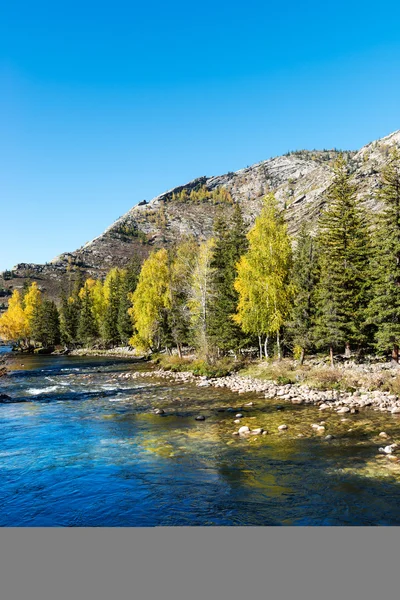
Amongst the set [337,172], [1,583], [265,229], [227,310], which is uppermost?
[337,172]

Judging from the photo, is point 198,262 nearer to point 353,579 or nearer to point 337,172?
point 337,172

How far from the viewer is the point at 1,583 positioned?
682 centimetres

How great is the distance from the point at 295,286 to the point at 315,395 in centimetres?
1167

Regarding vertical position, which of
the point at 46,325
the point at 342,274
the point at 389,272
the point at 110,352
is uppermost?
the point at 342,274

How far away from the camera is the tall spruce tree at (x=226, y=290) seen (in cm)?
3978

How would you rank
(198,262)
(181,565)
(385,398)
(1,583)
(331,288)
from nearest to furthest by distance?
(1,583)
(181,565)
(385,398)
(331,288)
(198,262)

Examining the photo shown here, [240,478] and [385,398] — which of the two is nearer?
[240,478]

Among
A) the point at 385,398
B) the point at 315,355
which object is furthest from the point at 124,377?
the point at 385,398

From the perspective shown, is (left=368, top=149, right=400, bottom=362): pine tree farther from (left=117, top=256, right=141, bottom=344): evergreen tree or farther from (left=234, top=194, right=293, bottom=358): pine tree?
(left=117, top=256, right=141, bottom=344): evergreen tree

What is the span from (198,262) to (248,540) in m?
35.1

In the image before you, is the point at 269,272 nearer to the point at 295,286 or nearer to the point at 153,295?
the point at 295,286

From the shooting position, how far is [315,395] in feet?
81.6

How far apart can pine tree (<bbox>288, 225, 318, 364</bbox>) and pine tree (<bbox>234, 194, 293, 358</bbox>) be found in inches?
54.1

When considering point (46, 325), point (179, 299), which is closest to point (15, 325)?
point (46, 325)
